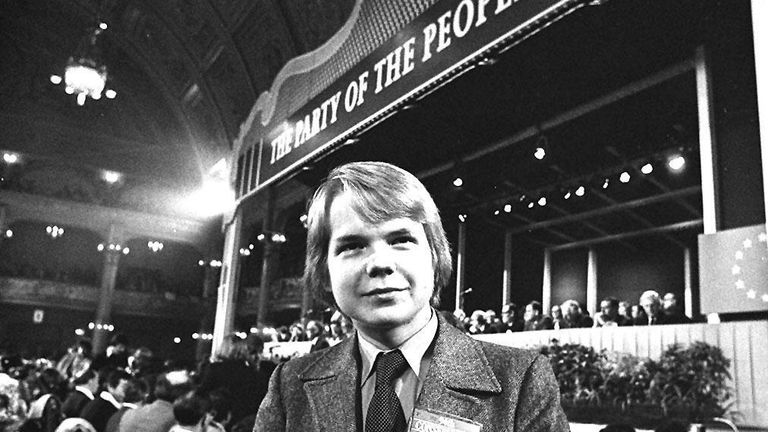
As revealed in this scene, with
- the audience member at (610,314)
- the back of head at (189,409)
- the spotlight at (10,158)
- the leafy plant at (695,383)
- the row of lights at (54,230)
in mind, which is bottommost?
the back of head at (189,409)

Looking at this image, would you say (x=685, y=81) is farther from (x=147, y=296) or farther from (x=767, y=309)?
(x=147, y=296)

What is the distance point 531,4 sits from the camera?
2816 mm

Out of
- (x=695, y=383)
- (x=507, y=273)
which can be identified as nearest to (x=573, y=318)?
(x=695, y=383)

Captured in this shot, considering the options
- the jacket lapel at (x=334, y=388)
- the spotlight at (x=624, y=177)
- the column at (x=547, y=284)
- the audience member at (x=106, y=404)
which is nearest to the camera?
the jacket lapel at (x=334, y=388)

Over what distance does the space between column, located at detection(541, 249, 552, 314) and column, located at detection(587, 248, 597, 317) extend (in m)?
1.07

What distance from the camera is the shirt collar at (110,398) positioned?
4750mm

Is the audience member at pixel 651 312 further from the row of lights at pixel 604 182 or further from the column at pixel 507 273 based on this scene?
the column at pixel 507 273

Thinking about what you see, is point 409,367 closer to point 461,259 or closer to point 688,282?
point 461,259

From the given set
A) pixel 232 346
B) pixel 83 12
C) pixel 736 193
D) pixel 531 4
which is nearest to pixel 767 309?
pixel 736 193

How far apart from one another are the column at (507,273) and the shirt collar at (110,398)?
39.7 ft

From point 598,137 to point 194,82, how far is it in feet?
40.4

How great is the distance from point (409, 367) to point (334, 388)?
0.47 ft

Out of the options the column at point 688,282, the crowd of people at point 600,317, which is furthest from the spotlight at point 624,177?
the column at point 688,282

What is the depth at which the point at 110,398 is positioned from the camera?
4812 mm
